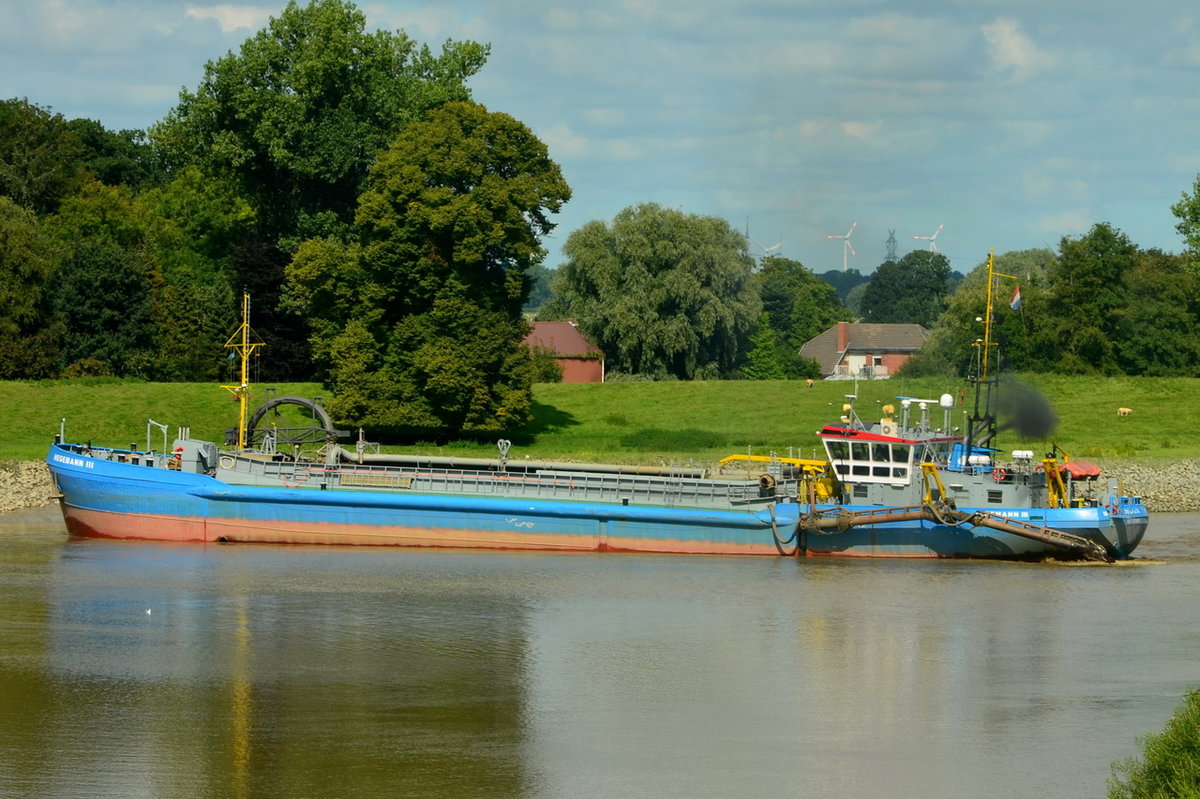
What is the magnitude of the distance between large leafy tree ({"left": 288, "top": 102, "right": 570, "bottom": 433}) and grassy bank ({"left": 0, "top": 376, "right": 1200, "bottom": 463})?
221cm

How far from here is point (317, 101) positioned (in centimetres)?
7175

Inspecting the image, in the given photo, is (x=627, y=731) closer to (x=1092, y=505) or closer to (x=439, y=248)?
(x=1092, y=505)

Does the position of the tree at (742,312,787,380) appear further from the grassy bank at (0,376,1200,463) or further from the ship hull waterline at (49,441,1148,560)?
the ship hull waterline at (49,441,1148,560)

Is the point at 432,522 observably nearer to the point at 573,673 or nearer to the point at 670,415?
the point at 573,673

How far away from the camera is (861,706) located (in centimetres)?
2533

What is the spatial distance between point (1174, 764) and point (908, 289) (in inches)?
6364

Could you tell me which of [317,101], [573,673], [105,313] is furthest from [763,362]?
[573,673]

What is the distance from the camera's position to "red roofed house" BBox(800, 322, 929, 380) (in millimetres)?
125000

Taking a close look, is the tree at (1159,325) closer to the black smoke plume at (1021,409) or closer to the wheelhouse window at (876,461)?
the black smoke plume at (1021,409)

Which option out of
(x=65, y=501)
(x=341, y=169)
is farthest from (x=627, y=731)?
(x=341, y=169)

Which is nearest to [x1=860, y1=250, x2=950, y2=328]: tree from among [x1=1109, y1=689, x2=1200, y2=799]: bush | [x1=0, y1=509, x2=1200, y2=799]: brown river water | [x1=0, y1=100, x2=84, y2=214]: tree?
[x1=0, y1=100, x2=84, y2=214]: tree

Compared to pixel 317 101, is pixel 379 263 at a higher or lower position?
lower

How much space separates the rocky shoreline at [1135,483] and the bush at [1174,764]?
112 feet

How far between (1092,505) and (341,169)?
141 ft
